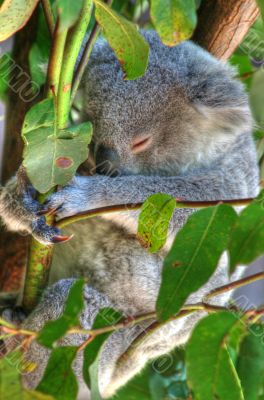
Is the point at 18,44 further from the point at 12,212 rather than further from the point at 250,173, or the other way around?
the point at 250,173

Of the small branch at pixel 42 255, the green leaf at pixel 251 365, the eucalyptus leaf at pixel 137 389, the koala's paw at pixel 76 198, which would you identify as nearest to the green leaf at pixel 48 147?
the small branch at pixel 42 255

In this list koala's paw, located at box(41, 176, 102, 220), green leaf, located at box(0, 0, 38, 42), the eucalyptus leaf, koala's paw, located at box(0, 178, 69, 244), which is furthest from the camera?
the eucalyptus leaf

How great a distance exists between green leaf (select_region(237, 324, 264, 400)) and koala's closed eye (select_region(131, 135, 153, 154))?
0.79 meters

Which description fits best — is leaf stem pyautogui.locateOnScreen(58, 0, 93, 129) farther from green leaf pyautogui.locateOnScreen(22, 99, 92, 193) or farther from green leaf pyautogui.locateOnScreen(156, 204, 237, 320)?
green leaf pyautogui.locateOnScreen(156, 204, 237, 320)

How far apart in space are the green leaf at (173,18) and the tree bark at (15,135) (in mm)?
781

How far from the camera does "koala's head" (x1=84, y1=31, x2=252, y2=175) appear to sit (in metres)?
1.83

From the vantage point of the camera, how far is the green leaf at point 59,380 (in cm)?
101

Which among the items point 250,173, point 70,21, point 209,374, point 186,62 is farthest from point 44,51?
point 209,374

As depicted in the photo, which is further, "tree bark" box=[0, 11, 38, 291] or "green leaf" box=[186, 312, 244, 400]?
"tree bark" box=[0, 11, 38, 291]

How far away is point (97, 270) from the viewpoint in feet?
6.38

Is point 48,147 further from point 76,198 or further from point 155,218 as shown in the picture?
point 76,198

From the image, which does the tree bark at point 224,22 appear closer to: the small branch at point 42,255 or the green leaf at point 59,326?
the small branch at point 42,255

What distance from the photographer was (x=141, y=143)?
1.86m

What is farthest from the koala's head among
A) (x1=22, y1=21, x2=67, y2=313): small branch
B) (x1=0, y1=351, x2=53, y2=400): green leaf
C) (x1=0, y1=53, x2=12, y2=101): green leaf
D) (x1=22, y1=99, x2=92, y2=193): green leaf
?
(x1=0, y1=351, x2=53, y2=400): green leaf
